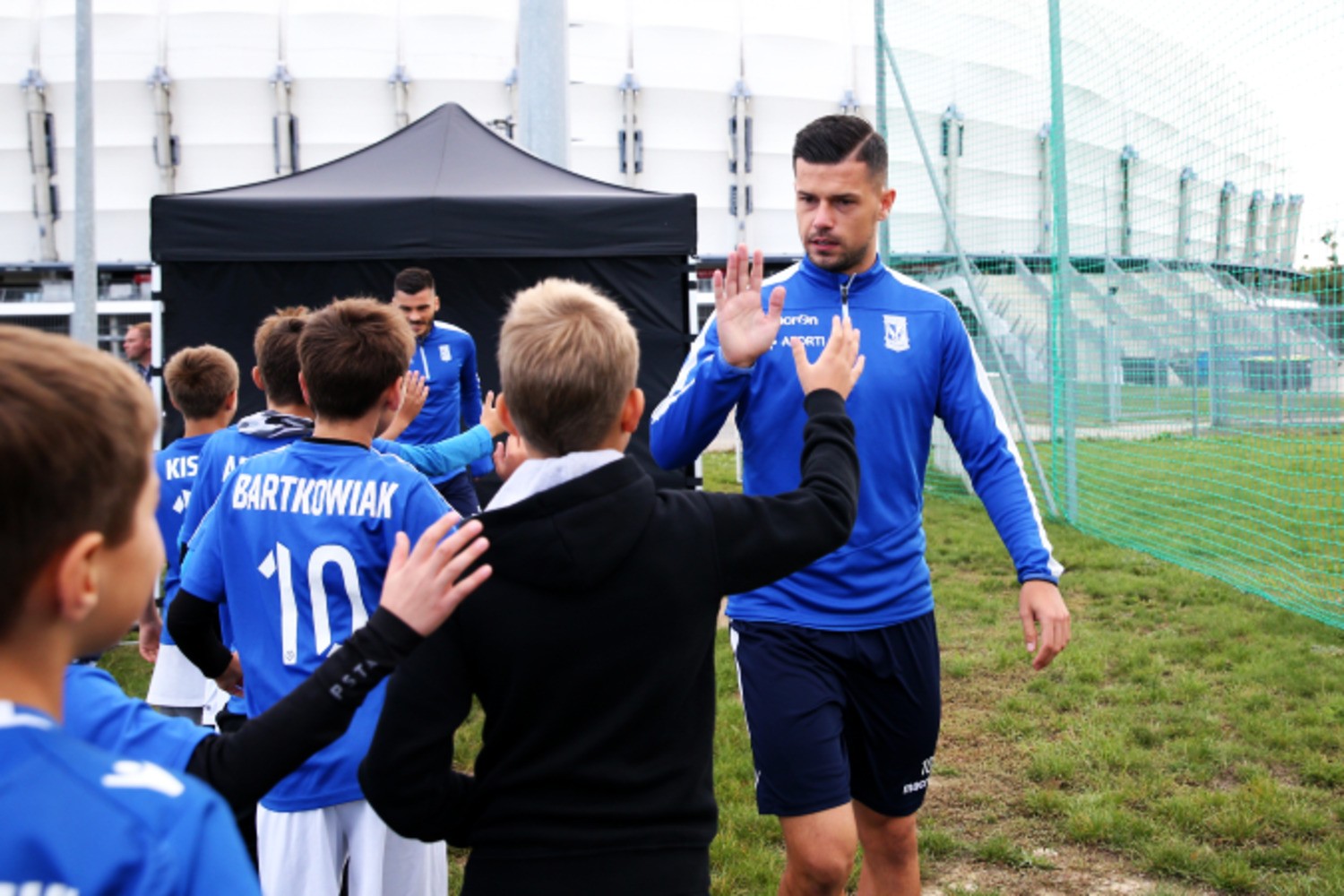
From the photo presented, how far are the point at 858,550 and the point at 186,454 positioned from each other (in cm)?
251

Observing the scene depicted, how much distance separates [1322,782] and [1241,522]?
5357 mm

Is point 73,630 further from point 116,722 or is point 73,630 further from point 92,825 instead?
point 116,722

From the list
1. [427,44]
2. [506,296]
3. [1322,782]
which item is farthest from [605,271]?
[427,44]

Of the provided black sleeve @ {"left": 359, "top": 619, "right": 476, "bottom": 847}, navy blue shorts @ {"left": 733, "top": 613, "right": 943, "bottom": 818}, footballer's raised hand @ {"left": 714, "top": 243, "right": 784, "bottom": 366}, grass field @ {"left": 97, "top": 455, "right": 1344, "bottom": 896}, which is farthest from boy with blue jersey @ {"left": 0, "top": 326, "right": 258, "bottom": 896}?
grass field @ {"left": 97, "top": 455, "right": 1344, "bottom": 896}

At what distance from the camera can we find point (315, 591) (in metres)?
2.41

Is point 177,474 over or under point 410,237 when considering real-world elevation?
under

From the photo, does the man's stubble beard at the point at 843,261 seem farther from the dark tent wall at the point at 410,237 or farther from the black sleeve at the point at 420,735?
the dark tent wall at the point at 410,237

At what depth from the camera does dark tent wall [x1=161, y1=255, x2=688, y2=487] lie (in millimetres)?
6789

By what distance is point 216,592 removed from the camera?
2602 millimetres

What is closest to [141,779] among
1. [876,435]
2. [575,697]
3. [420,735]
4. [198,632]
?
[420,735]

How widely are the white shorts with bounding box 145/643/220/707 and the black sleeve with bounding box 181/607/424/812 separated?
282 cm

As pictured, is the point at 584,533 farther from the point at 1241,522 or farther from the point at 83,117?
the point at 83,117

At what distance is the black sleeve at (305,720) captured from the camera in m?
1.44

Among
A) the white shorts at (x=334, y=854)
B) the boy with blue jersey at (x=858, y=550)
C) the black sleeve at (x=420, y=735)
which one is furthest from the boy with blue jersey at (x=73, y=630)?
the boy with blue jersey at (x=858, y=550)
